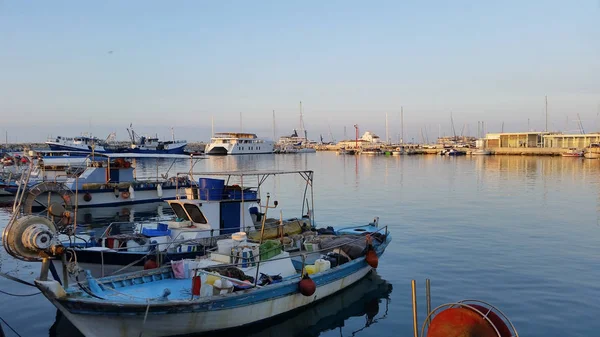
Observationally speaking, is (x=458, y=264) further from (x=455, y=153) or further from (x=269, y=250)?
(x=455, y=153)

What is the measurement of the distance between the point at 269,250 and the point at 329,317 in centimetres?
270

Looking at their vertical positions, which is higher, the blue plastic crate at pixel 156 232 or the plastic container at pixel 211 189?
the plastic container at pixel 211 189

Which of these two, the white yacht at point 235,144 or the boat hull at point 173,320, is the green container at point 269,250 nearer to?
the boat hull at point 173,320

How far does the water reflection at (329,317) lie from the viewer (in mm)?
12644

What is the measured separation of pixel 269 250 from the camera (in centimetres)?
1397

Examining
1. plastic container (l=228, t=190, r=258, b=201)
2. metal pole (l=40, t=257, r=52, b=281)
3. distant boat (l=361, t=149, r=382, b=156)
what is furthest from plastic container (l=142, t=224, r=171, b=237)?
distant boat (l=361, t=149, r=382, b=156)

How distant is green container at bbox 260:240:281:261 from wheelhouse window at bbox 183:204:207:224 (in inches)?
170

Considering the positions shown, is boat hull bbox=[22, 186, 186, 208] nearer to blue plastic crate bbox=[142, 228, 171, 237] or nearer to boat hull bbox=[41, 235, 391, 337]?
blue plastic crate bbox=[142, 228, 171, 237]

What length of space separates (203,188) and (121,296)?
6742 millimetres

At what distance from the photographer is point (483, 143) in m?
131

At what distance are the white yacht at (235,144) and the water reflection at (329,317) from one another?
123454mm

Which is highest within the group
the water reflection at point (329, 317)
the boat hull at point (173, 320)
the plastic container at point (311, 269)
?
the plastic container at point (311, 269)

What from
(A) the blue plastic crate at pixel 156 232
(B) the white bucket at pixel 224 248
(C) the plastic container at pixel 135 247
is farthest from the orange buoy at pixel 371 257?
(C) the plastic container at pixel 135 247

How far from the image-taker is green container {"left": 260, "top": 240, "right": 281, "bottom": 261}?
13903 millimetres
